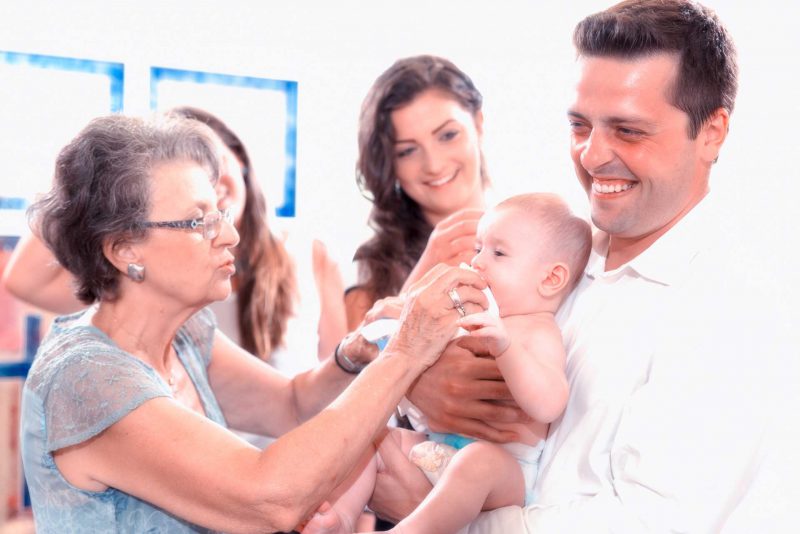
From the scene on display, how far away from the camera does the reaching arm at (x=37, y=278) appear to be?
3.04 meters

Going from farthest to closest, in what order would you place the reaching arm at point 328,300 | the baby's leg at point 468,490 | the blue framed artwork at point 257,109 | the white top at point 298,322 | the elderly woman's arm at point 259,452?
the blue framed artwork at point 257,109, the white top at point 298,322, the reaching arm at point 328,300, the baby's leg at point 468,490, the elderly woman's arm at point 259,452

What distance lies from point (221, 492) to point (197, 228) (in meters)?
0.61

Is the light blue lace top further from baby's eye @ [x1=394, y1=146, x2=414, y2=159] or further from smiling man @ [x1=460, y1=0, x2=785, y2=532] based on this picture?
baby's eye @ [x1=394, y1=146, x2=414, y2=159]

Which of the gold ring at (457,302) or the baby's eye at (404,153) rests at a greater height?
the baby's eye at (404,153)

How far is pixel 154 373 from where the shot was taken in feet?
6.15

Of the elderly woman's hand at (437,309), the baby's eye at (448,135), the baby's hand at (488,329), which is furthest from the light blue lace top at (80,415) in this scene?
the baby's eye at (448,135)

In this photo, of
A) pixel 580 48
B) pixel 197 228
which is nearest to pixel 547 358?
pixel 580 48

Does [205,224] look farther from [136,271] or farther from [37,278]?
[37,278]

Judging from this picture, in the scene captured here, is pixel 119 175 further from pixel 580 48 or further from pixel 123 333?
pixel 580 48

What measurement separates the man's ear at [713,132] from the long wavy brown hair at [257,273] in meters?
1.76

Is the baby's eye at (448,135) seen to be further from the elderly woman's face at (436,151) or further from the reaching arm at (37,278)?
the reaching arm at (37,278)

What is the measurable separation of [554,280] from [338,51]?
3.22m

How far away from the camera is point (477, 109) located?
301 centimetres

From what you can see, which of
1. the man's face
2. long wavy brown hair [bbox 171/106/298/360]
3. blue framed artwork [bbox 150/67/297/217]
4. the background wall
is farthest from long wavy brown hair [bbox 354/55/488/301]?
blue framed artwork [bbox 150/67/297/217]
